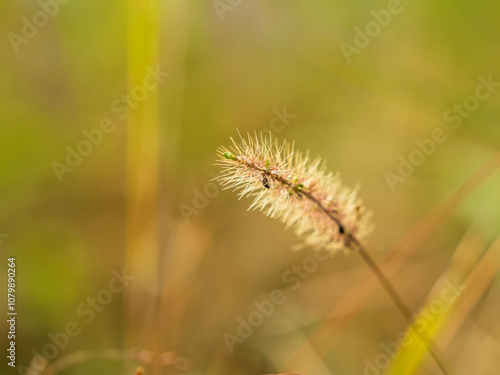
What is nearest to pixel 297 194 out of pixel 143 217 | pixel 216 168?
pixel 143 217

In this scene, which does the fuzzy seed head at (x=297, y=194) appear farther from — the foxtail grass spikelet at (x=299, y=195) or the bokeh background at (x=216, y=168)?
the bokeh background at (x=216, y=168)

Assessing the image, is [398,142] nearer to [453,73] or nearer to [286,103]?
[453,73]

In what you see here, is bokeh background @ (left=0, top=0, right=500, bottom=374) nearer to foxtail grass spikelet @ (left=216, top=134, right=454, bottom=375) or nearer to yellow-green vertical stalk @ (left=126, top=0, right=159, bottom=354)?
yellow-green vertical stalk @ (left=126, top=0, right=159, bottom=354)

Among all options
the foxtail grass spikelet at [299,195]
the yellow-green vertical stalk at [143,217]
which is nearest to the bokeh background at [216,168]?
the yellow-green vertical stalk at [143,217]

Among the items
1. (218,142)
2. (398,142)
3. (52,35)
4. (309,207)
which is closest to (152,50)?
(218,142)

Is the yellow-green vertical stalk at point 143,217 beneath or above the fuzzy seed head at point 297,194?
above

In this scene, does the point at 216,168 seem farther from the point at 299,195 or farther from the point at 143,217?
the point at 299,195
